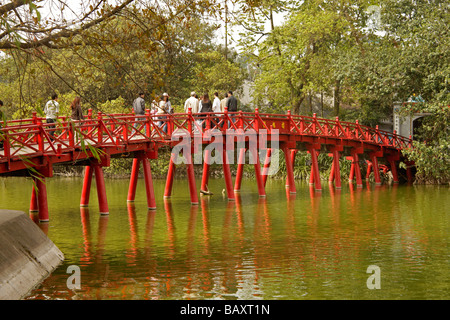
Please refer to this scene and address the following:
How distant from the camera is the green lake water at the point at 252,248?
1275cm

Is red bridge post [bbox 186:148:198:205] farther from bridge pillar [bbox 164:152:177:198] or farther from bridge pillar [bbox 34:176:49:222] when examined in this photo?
bridge pillar [bbox 34:176:49:222]

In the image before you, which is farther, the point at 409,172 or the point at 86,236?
the point at 409,172

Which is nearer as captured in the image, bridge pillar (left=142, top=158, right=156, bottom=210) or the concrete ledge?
the concrete ledge

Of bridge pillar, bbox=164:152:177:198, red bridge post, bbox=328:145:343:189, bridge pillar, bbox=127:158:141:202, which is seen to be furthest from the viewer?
red bridge post, bbox=328:145:343:189

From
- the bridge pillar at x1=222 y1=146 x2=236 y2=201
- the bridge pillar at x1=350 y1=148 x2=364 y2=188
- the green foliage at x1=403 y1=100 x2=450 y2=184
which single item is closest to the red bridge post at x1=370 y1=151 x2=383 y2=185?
the bridge pillar at x1=350 y1=148 x2=364 y2=188

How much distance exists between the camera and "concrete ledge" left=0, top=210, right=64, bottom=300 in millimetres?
11738

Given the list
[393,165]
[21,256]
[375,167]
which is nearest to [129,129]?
[375,167]

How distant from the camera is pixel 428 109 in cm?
3725

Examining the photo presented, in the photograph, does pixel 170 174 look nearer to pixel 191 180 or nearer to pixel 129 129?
pixel 191 180

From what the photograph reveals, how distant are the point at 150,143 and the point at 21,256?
507 inches

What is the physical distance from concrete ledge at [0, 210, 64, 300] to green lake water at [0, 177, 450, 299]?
10.0 inches

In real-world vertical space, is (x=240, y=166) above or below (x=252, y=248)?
above

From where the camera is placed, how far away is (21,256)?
41.9 feet

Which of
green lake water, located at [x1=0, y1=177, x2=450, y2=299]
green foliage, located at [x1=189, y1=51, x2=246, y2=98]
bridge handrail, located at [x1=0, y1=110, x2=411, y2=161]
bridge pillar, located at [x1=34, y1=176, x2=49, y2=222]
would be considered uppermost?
green foliage, located at [x1=189, y1=51, x2=246, y2=98]
